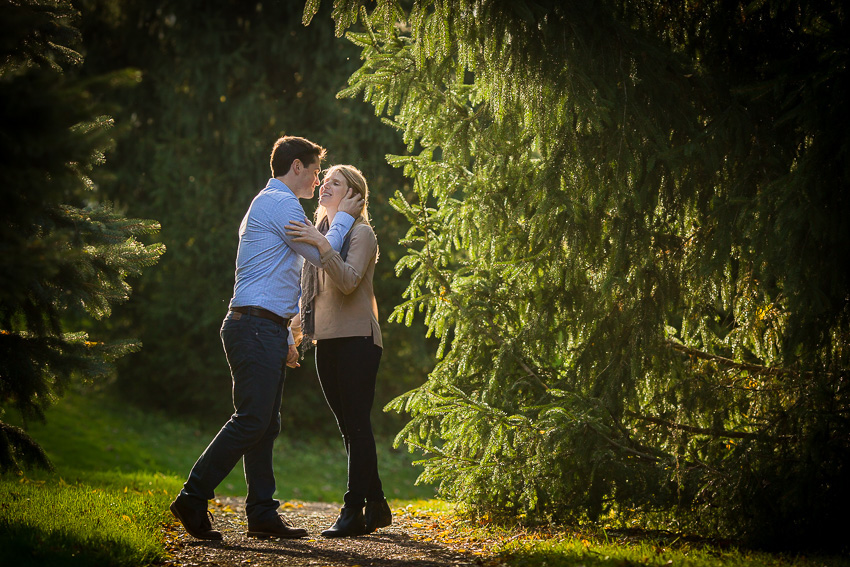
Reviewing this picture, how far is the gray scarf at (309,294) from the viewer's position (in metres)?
4.75

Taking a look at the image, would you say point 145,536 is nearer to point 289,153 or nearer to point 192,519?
point 192,519

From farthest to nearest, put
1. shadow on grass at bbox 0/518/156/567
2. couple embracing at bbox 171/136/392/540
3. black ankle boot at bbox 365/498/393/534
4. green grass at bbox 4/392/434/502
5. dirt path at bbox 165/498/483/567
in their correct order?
green grass at bbox 4/392/434/502 → black ankle boot at bbox 365/498/393/534 → couple embracing at bbox 171/136/392/540 → dirt path at bbox 165/498/483/567 → shadow on grass at bbox 0/518/156/567

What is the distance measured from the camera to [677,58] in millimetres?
4852

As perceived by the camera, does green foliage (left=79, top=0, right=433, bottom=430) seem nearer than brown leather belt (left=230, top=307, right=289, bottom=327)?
No

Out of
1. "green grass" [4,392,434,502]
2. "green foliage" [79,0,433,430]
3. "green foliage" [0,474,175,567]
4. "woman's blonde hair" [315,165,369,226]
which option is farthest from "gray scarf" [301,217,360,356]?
"green foliage" [79,0,433,430]

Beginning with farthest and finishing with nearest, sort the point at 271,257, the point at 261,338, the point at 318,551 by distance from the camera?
the point at 271,257 → the point at 261,338 → the point at 318,551

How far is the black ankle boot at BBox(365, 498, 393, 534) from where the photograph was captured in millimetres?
4719

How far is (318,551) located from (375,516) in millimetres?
637

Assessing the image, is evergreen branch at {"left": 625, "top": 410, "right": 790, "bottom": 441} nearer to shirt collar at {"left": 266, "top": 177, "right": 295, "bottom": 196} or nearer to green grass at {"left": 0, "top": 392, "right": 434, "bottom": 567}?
shirt collar at {"left": 266, "top": 177, "right": 295, "bottom": 196}

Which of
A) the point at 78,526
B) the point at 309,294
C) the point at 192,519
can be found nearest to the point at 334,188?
the point at 309,294

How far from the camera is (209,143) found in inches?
548

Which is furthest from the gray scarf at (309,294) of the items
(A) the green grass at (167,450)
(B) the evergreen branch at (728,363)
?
(A) the green grass at (167,450)

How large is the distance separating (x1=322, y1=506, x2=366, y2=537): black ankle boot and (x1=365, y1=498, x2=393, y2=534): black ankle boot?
Result: 63mm

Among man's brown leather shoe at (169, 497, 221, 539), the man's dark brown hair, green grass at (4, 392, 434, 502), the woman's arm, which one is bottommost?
green grass at (4, 392, 434, 502)
